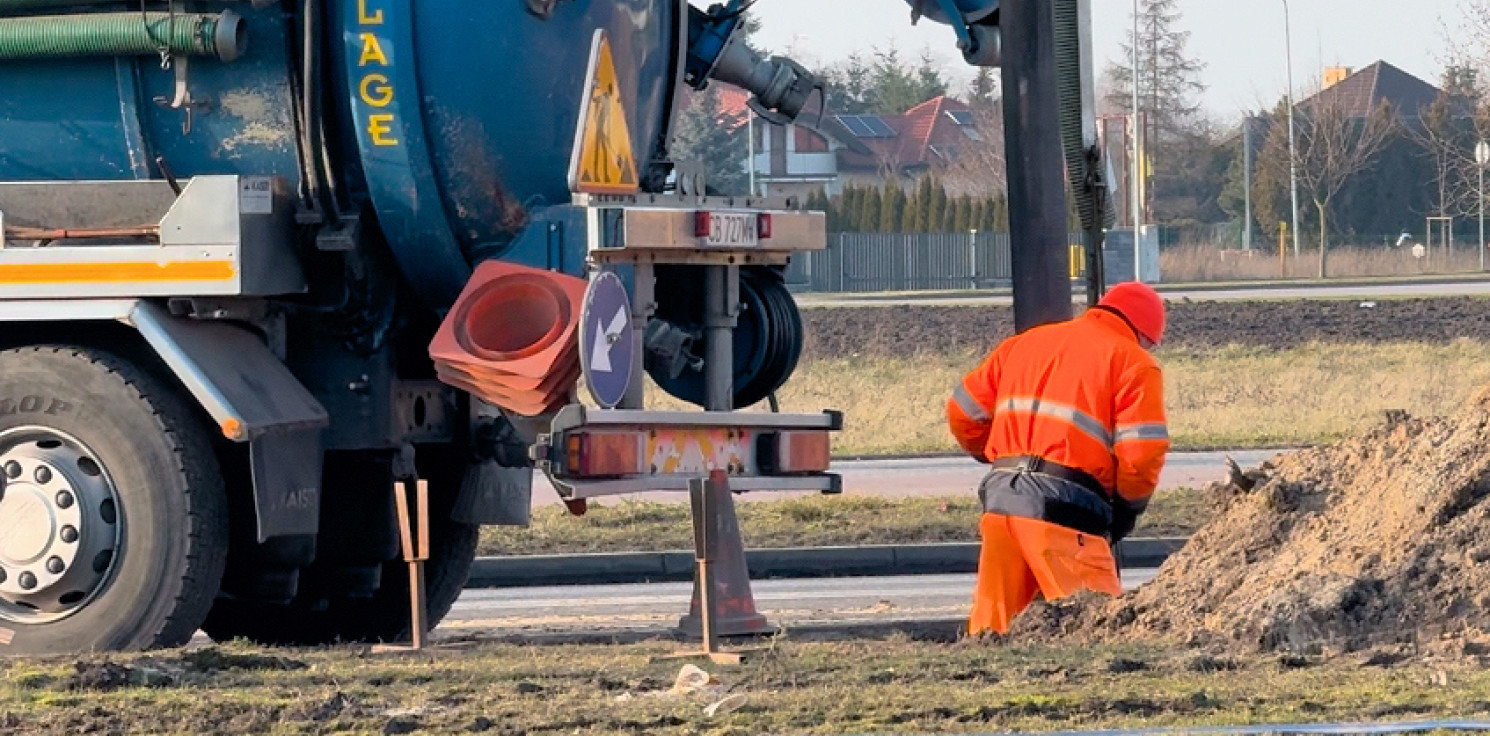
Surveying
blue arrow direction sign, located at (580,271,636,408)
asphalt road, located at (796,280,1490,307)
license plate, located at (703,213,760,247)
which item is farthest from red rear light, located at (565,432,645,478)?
asphalt road, located at (796,280,1490,307)

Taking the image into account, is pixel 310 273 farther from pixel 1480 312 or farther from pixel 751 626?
pixel 1480 312

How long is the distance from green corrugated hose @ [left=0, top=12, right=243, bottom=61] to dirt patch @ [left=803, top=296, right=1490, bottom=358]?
18.5 meters

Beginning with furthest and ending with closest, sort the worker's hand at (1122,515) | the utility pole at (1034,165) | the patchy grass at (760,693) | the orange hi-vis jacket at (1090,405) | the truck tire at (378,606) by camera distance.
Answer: the utility pole at (1034,165), the truck tire at (378,606), the worker's hand at (1122,515), the orange hi-vis jacket at (1090,405), the patchy grass at (760,693)

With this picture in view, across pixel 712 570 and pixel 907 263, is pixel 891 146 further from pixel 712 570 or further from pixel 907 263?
pixel 712 570

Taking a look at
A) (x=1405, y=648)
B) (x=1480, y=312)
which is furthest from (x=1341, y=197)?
(x=1405, y=648)

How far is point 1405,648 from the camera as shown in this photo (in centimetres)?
641

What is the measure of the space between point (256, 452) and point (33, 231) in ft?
3.49

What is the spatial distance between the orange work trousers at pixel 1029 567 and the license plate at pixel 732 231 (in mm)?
1224

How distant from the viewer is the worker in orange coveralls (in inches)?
292

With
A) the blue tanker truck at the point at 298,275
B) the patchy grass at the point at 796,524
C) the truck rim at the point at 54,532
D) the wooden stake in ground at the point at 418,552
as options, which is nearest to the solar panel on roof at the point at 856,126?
the patchy grass at the point at 796,524

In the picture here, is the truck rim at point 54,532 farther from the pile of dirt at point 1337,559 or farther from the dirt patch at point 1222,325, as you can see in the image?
the dirt patch at point 1222,325

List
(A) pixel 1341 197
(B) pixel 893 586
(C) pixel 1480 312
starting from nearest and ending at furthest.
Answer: (B) pixel 893 586 → (C) pixel 1480 312 → (A) pixel 1341 197

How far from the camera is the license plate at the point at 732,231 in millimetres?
7496

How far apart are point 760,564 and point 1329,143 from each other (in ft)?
143
